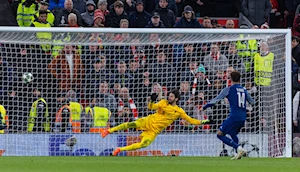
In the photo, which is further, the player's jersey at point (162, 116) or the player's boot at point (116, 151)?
the player's jersey at point (162, 116)

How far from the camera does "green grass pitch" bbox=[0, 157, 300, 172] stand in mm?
12086

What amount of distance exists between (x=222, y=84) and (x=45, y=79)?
348 cm

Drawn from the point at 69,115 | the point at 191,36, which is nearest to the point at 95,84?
the point at 69,115

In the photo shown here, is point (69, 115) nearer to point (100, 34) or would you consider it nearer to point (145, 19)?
point (100, 34)

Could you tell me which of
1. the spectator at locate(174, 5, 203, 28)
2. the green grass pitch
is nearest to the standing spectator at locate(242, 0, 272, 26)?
the spectator at locate(174, 5, 203, 28)

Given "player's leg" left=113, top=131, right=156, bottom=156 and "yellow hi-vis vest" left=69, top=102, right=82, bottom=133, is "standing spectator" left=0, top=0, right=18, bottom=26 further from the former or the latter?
"player's leg" left=113, top=131, right=156, bottom=156

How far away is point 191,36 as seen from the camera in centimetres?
1673

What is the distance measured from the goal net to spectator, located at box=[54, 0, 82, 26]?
1.96 metres

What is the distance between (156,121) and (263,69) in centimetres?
232

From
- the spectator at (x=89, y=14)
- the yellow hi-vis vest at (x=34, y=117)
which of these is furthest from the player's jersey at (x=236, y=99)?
the spectator at (x=89, y=14)

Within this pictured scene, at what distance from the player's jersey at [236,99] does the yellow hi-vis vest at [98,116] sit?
269 centimetres

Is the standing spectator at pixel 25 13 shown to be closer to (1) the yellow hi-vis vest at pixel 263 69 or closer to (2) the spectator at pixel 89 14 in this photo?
(2) the spectator at pixel 89 14

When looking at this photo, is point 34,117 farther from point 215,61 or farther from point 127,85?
point 215,61

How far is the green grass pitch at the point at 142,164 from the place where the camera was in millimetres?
12086
